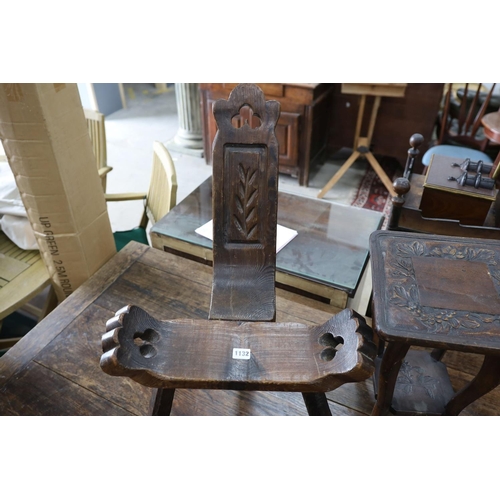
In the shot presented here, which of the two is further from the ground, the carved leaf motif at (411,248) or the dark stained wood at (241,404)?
the carved leaf motif at (411,248)

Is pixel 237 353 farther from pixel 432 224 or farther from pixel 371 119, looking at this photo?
pixel 371 119

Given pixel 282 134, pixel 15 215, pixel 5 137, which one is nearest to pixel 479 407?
pixel 5 137

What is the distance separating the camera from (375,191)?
11.3 ft

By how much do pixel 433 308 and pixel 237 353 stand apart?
514 millimetres

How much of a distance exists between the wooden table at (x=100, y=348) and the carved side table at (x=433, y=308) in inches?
11.8

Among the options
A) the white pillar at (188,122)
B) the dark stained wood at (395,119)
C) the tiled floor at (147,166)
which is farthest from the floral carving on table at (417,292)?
the white pillar at (188,122)

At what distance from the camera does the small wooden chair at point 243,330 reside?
950mm

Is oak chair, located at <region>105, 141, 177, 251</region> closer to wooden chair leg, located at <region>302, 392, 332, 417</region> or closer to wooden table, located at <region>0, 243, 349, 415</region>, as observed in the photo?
wooden table, located at <region>0, 243, 349, 415</region>

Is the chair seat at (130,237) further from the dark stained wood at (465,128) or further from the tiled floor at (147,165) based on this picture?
the dark stained wood at (465,128)

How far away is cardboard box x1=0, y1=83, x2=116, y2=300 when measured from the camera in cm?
136

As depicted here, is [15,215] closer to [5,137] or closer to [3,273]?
[3,273]

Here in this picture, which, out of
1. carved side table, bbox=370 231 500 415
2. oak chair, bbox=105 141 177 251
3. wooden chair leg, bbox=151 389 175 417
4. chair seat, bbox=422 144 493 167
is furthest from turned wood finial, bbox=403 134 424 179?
wooden chair leg, bbox=151 389 175 417

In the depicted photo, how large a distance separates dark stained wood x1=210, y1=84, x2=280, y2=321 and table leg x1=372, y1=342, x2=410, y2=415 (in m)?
0.35

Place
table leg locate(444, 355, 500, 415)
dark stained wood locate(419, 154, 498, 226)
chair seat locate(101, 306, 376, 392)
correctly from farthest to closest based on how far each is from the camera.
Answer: dark stained wood locate(419, 154, 498, 226) → table leg locate(444, 355, 500, 415) → chair seat locate(101, 306, 376, 392)
